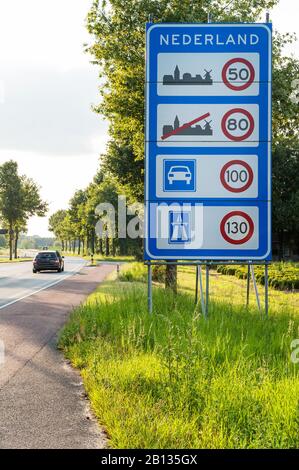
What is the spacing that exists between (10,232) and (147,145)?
226 feet

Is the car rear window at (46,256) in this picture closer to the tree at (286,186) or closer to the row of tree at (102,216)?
the row of tree at (102,216)

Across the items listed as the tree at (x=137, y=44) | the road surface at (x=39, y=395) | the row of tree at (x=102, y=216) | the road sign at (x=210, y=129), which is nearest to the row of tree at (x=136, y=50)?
the tree at (x=137, y=44)

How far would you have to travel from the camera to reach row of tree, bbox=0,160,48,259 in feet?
247

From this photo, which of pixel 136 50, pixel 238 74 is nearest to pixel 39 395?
pixel 238 74

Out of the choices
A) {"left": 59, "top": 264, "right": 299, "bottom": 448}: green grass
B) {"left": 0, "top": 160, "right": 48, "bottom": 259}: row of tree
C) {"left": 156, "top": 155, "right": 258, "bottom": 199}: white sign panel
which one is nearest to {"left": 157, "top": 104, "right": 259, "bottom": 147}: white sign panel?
{"left": 156, "top": 155, "right": 258, "bottom": 199}: white sign panel

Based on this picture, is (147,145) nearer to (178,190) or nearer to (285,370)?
(178,190)

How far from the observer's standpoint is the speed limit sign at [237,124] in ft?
36.1

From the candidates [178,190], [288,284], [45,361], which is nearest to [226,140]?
[178,190]

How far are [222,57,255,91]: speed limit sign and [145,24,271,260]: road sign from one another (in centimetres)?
2

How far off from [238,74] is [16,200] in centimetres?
6718

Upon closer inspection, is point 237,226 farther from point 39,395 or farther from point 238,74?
point 39,395

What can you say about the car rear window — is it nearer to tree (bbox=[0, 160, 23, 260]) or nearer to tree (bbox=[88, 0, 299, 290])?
tree (bbox=[88, 0, 299, 290])
